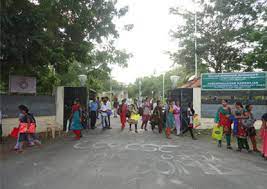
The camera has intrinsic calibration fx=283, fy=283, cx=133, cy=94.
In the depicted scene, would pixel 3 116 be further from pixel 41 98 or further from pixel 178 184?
pixel 178 184

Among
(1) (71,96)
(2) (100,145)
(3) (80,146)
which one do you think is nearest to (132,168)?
(2) (100,145)

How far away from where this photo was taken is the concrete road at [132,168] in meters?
5.38

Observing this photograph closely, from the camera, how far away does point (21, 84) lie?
12.9m

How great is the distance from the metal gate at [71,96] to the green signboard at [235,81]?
6.29m

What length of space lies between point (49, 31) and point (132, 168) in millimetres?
7559

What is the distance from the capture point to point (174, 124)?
1348 cm

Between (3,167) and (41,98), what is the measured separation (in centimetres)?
721

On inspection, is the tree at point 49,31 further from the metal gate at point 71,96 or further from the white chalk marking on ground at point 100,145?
the white chalk marking on ground at point 100,145

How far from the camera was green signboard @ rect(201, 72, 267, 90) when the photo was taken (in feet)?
43.7

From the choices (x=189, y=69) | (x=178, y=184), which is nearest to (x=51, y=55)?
(x=178, y=184)

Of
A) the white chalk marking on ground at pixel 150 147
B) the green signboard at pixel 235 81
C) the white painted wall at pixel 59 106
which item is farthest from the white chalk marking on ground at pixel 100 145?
the green signboard at pixel 235 81

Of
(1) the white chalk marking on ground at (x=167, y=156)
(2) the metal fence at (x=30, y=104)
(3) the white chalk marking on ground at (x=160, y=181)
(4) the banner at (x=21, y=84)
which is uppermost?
(4) the banner at (x=21, y=84)

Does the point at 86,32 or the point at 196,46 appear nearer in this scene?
the point at 86,32

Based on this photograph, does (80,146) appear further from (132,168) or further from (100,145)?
(132,168)
